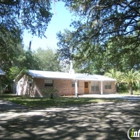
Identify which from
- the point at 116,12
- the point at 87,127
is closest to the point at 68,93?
the point at 116,12

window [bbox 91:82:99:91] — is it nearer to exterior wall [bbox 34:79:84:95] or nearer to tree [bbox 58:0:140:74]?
exterior wall [bbox 34:79:84:95]

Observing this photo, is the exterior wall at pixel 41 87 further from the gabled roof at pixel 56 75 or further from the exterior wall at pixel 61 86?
the gabled roof at pixel 56 75

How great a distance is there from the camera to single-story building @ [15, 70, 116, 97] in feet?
88.6

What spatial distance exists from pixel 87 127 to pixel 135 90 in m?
34.7

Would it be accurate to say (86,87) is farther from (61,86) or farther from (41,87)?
(41,87)

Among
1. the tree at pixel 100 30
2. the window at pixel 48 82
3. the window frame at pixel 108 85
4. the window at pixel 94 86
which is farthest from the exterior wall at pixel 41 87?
the tree at pixel 100 30

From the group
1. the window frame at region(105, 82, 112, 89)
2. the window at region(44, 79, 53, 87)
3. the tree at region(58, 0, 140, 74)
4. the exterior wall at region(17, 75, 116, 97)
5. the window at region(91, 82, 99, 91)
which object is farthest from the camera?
the window frame at region(105, 82, 112, 89)

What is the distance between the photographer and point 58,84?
2889 centimetres

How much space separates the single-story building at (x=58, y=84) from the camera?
88.6ft

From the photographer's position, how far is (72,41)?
1462cm

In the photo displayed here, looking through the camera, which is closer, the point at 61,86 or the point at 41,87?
the point at 41,87

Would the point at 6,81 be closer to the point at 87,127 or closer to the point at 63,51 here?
the point at 63,51

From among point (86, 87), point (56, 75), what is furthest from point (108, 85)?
point (56, 75)

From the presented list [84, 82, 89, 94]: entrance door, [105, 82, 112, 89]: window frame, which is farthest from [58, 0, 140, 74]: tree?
[105, 82, 112, 89]: window frame
